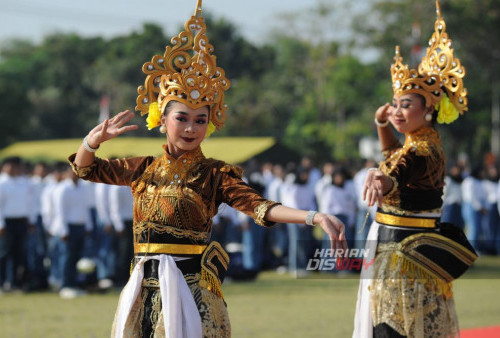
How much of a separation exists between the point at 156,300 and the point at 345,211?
9.46 m

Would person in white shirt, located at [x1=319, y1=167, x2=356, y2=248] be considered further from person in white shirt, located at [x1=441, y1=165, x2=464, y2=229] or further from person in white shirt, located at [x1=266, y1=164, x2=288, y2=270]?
person in white shirt, located at [x1=441, y1=165, x2=464, y2=229]

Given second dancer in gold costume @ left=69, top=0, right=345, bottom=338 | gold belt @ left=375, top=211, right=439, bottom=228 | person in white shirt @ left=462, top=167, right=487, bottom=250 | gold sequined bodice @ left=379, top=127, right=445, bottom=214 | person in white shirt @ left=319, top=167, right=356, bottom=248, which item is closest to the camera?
second dancer in gold costume @ left=69, top=0, right=345, bottom=338

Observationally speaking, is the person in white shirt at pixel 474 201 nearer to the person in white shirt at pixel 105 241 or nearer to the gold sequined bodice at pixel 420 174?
the person in white shirt at pixel 105 241

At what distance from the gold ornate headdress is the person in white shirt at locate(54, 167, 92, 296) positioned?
6597mm

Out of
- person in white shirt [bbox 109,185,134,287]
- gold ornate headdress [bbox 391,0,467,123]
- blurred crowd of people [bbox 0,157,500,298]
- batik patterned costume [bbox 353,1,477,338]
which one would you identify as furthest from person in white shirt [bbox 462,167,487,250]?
batik patterned costume [bbox 353,1,477,338]

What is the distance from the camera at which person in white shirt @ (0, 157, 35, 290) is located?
37.8 ft

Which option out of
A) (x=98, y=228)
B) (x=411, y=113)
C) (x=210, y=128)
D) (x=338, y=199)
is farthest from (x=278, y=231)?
(x=210, y=128)

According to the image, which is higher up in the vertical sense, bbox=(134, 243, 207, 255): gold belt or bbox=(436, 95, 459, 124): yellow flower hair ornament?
bbox=(436, 95, 459, 124): yellow flower hair ornament

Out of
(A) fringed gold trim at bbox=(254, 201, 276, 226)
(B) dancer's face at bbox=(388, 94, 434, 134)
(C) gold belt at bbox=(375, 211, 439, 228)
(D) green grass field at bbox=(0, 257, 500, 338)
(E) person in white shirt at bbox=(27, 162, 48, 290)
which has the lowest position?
(D) green grass field at bbox=(0, 257, 500, 338)

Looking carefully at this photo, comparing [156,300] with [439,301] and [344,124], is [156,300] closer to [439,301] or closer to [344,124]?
[439,301]

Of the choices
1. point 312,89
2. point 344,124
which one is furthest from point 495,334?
point 312,89

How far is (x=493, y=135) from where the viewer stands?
38.5 meters

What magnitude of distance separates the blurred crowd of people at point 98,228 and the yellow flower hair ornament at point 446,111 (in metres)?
4.47

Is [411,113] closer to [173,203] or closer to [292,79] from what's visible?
[173,203]
